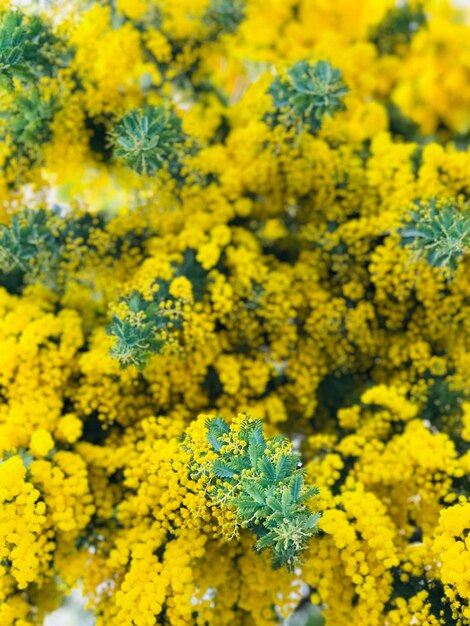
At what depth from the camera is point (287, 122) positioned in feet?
5.01

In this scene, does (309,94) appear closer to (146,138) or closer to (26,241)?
(146,138)

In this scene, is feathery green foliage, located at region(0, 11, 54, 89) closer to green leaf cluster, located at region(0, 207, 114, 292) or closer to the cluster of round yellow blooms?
the cluster of round yellow blooms

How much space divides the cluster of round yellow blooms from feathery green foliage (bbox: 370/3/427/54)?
0.52m

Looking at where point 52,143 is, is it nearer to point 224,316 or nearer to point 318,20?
point 224,316

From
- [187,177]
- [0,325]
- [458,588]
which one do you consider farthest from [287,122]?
[458,588]

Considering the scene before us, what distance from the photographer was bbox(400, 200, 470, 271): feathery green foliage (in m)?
1.33

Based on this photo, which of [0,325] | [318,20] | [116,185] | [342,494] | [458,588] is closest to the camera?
[458,588]

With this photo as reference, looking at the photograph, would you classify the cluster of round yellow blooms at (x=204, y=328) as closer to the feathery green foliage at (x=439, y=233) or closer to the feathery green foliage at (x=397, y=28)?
the feathery green foliage at (x=439, y=233)

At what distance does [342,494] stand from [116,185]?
32.0 inches

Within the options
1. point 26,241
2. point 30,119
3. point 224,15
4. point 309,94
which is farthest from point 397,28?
point 26,241

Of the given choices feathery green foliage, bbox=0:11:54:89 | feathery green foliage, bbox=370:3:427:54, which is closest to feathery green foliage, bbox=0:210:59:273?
feathery green foliage, bbox=0:11:54:89

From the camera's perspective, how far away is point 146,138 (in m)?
1.38

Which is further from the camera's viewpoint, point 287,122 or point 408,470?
point 287,122

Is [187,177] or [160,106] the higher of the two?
[160,106]
